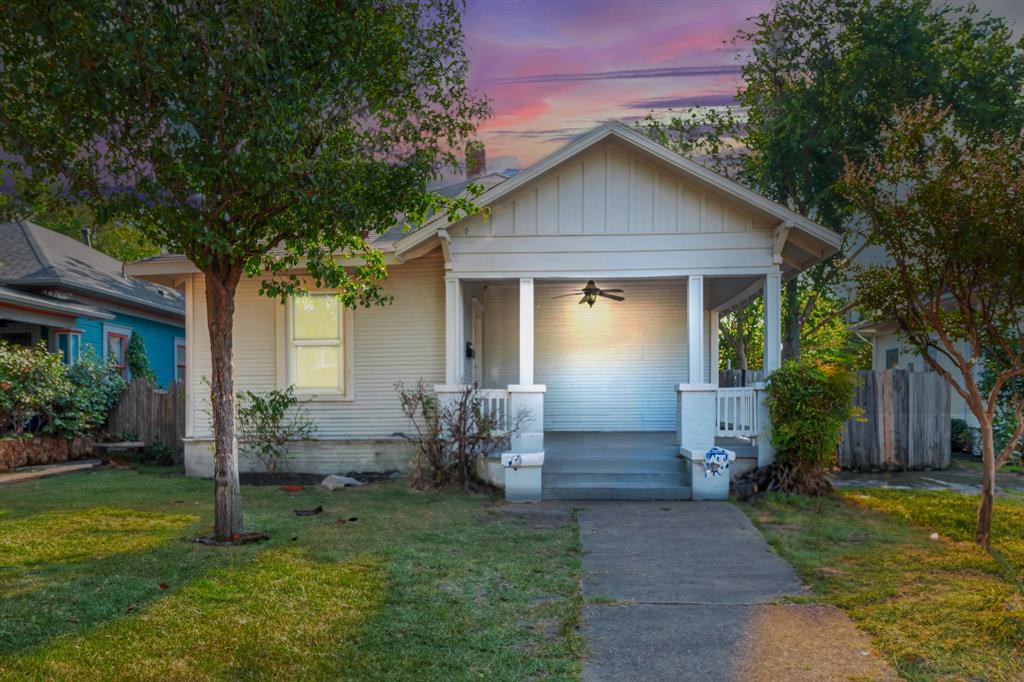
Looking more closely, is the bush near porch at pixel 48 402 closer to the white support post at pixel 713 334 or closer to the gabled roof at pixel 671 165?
the gabled roof at pixel 671 165

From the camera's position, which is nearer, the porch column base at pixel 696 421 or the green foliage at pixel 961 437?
the porch column base at pixel 696 421

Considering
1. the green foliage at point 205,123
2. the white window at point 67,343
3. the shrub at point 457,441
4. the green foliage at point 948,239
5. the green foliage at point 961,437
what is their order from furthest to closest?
the white window at point 67,343, the green foliage at point 961,437, the shrub at point 457,441, the green foliage at point 948,239, the green foliage at point 205,123

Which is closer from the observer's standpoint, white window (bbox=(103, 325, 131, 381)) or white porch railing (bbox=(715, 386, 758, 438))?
white porch railing (bbox=(715, 386, 758, 438))

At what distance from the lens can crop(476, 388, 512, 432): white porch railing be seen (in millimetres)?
10203

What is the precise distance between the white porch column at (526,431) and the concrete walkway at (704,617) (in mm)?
2069

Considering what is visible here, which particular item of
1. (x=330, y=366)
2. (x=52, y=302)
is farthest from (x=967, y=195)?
(x=52, y=302)

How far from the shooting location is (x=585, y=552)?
6.68 meters

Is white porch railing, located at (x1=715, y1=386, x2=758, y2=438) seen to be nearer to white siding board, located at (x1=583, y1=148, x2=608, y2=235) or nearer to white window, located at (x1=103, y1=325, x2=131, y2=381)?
white siding board, located at (x1=583, y1=148, x2=608, y2=235)

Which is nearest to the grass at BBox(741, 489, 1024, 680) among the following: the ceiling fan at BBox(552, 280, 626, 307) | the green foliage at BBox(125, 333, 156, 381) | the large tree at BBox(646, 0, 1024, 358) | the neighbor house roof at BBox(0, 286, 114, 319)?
the ceiling fan at BBox(552, 280, 626, 307)

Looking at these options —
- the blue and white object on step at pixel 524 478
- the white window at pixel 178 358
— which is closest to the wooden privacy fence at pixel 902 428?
the blue and white object on step at pixel 524 478

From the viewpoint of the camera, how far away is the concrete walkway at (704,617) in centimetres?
399

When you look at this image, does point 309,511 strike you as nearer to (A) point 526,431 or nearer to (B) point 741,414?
(A) point 526,431

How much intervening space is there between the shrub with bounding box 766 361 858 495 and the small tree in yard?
6.42 ft

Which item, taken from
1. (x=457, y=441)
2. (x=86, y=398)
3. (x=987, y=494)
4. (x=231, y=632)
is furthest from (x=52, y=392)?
(x=987, y=494)
